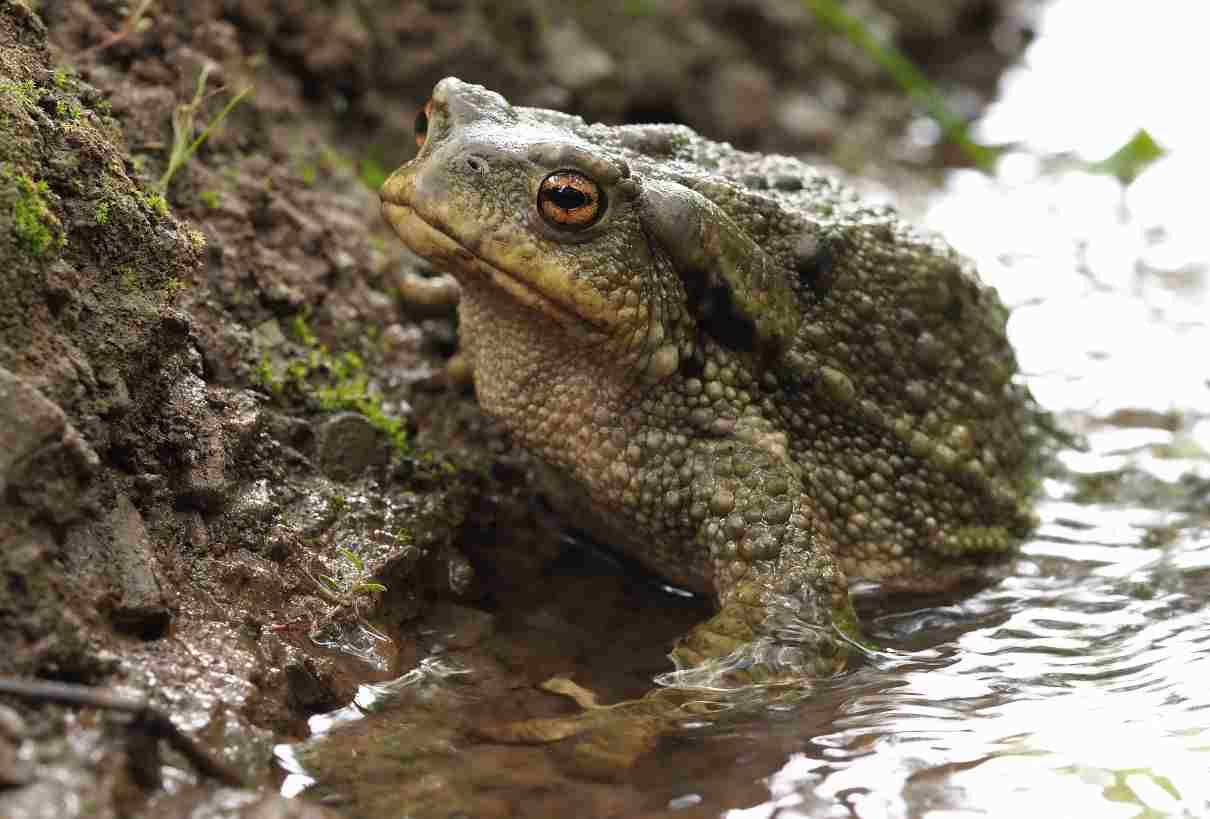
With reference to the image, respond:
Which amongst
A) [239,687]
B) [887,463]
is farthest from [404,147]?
[239,687]

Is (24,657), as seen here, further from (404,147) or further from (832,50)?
(832,50)

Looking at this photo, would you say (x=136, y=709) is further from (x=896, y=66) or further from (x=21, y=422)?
(x=896, y=66)

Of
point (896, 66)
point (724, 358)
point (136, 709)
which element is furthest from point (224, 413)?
point (896, 66)

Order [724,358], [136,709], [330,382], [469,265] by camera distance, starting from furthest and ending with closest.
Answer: [330,382] → [724,358] → [469,265] → [136,709]

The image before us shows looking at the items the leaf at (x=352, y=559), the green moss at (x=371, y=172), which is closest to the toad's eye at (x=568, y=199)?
the leaf at (x=352, y=559)

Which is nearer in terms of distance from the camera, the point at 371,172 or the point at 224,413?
the point at 224,413

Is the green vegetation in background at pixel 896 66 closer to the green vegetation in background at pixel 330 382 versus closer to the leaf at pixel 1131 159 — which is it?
the leaf at pixel 1131 159

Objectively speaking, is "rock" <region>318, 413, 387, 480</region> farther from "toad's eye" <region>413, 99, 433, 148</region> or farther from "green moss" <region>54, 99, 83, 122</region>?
"green moss" <region>54, 99, 83, 122</region>
